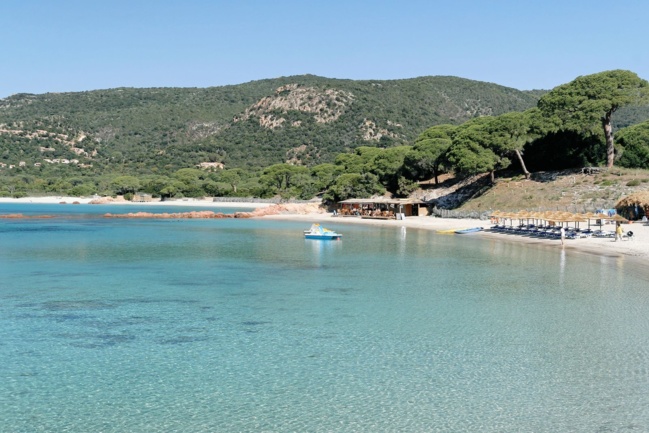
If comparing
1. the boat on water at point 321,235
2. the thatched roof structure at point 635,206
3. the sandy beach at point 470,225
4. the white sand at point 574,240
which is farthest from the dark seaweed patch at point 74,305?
the thatched roof structure at point 635,206

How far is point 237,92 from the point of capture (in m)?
194

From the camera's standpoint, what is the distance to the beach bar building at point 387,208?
7012 centimetres

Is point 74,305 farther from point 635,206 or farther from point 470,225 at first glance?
point 470,225

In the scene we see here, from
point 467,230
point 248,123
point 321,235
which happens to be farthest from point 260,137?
point 321,235

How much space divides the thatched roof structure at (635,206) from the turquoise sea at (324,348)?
2119 cm

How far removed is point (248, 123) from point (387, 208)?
98077mm

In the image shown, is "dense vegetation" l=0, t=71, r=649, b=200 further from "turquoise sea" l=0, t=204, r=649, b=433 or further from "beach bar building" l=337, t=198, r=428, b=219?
"turquoise sea" l=0, t=204, r=649, b=433

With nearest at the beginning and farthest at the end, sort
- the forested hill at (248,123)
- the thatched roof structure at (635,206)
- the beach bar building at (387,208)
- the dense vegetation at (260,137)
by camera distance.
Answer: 1. the thatched roof structure at (635,206)
2. the beach bar building at (387,208)
3. the dense vegetation at (260,137)
4. the forested hill at (248,123)

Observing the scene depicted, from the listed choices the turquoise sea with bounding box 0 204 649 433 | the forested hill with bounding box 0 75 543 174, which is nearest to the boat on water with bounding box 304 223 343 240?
the turquoise sea with bounding box 0 204 649 433

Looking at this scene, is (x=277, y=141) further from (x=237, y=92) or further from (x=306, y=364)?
(x=306, y=364)

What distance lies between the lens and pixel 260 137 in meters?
156

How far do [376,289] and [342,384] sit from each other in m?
11.4

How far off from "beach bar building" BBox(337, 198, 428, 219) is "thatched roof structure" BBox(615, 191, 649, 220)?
76.7ft

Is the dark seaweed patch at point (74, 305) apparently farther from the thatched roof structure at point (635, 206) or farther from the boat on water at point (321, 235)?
the thatched roof structure at point (635, 206)
